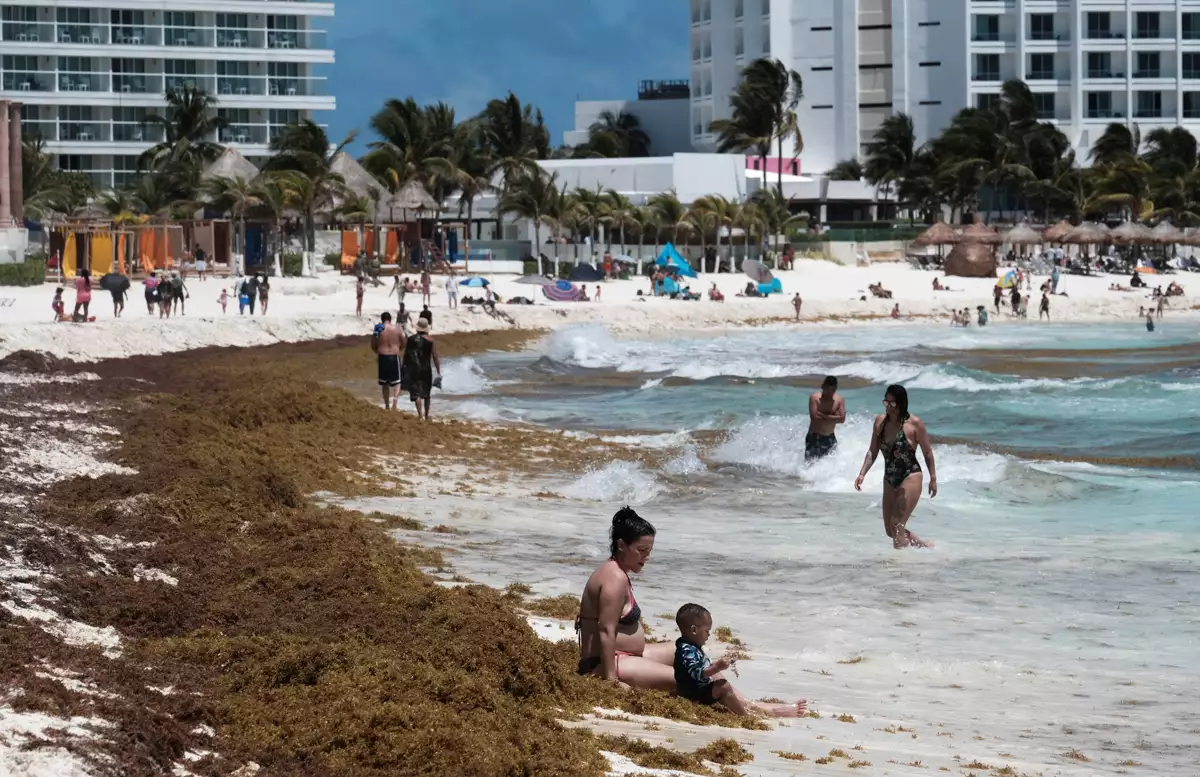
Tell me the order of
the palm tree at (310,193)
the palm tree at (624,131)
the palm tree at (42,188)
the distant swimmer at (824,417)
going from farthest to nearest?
1. the palm tree at (624,131)
2. the palm tree at (42,188)
3. the palm tree at (310,193)
4. the distant swimmer at (824,417)

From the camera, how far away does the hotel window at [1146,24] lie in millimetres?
84562

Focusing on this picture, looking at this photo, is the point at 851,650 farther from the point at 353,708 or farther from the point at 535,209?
the point at 535,209

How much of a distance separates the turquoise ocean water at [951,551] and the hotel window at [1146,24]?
203ft

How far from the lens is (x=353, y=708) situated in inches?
231

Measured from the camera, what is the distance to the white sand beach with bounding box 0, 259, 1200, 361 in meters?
33.2

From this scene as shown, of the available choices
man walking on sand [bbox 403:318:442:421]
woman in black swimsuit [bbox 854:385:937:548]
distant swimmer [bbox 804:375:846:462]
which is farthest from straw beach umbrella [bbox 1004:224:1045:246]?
woman in black swimsuit [bbox 854:385:937:548]

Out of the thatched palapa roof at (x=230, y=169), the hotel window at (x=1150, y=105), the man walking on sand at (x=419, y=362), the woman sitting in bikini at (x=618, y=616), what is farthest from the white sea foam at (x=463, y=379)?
the hotel window at (x=1150, y=105)

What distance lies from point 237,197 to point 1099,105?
176ft

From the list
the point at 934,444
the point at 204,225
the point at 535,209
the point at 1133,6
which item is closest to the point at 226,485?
the point at 934,444

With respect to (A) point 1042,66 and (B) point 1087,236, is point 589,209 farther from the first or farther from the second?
(A) point 1042,66

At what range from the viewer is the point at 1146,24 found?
8475 centimetres

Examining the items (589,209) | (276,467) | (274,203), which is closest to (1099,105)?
(589,209)

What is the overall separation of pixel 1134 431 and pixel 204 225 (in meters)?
34.6

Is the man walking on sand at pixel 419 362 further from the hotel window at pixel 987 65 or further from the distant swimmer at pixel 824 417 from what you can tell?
the hotel window at pixel 987 65
